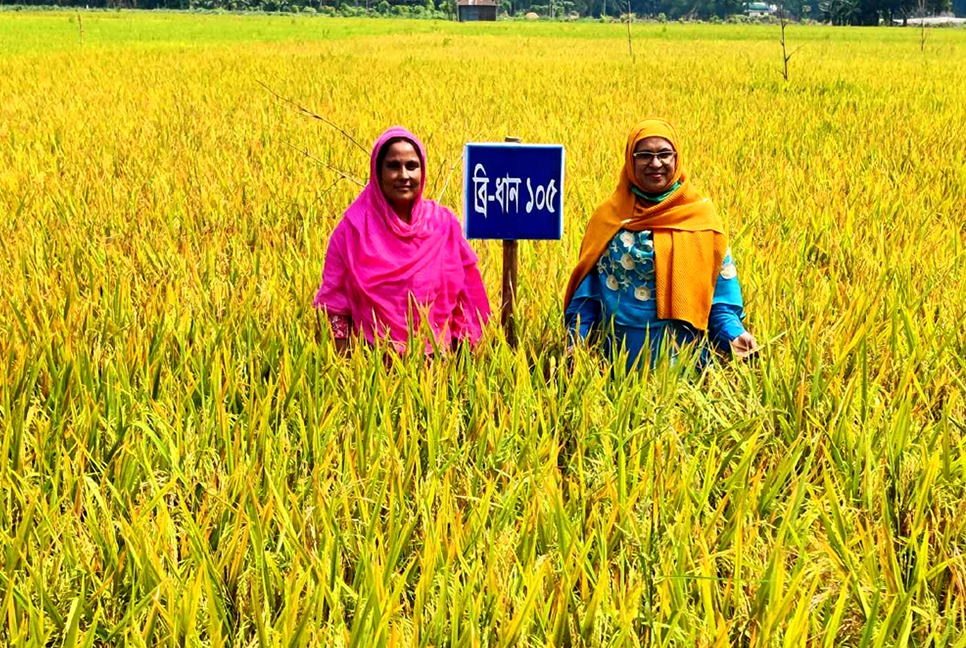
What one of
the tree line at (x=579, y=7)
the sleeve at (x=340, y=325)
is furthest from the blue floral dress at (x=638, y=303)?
the tree line at (x=579, y=7)

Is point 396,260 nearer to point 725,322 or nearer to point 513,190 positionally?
point 513,190

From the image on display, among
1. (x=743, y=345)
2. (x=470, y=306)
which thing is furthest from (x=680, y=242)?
(x=470, y=306)

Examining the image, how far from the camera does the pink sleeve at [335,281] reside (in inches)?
81.2

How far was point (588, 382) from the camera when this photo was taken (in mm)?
1840

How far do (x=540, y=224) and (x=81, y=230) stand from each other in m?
2.16

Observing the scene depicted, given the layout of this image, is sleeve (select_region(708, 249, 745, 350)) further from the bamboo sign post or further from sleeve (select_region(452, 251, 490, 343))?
sleeve (select_region(452, 251, 490, 343))

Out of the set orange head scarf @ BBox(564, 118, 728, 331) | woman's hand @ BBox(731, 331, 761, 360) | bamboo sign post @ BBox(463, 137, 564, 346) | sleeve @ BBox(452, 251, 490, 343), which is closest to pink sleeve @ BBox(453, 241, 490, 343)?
sleeve @ BBox(452, 251, 490, 343)

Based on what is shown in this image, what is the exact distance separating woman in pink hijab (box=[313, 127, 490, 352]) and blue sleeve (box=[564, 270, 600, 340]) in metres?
0.25

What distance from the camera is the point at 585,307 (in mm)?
2102

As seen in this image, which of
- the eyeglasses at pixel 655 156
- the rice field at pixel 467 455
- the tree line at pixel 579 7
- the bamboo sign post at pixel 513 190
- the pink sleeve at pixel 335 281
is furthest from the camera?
the tree line at pixel 579 7

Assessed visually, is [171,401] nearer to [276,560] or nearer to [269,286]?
[276,560]

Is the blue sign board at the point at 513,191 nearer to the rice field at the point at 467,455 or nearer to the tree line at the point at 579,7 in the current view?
the rice field at the point at 467,455

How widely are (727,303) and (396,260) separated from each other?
85 centimetres

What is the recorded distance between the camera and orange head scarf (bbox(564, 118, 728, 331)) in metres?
1.90
